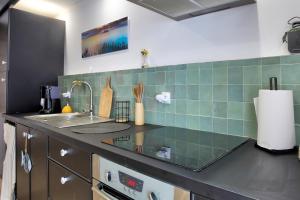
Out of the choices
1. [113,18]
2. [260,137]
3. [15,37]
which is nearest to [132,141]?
[260,137]

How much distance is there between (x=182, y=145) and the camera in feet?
3.34

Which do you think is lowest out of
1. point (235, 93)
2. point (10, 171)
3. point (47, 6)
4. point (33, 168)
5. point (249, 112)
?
point (10, 171)

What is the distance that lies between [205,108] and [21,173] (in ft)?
5.63

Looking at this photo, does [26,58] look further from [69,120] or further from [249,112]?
[249,112]

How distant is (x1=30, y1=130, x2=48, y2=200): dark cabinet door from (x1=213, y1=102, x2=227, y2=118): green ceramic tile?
113 centimetres

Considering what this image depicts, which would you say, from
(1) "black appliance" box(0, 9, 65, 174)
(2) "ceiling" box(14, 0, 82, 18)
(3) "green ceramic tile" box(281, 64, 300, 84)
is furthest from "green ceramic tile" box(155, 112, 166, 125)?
(2) "ceiling" box(14, 0, 82, 18)

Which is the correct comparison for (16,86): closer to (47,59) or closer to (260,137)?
(47,59)

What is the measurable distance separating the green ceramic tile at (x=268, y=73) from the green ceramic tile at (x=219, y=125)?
292 mm

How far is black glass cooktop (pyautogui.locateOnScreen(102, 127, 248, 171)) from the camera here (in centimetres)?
79

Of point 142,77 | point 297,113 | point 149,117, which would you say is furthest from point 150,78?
point 297,113

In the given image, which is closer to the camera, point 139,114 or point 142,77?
point 139,114

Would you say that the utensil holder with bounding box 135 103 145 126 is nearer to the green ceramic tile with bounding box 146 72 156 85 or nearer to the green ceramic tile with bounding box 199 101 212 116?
the green ceramic tile with bounding box 146 72 156 85

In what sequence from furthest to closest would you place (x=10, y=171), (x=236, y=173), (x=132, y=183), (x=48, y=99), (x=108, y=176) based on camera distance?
1. (x=48, y=99)
2. (x=10, y=171)
3. (x=108, y=176)
4. (x=132, y=183)
5. (x=236, y=173)

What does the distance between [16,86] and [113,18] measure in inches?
53.5
